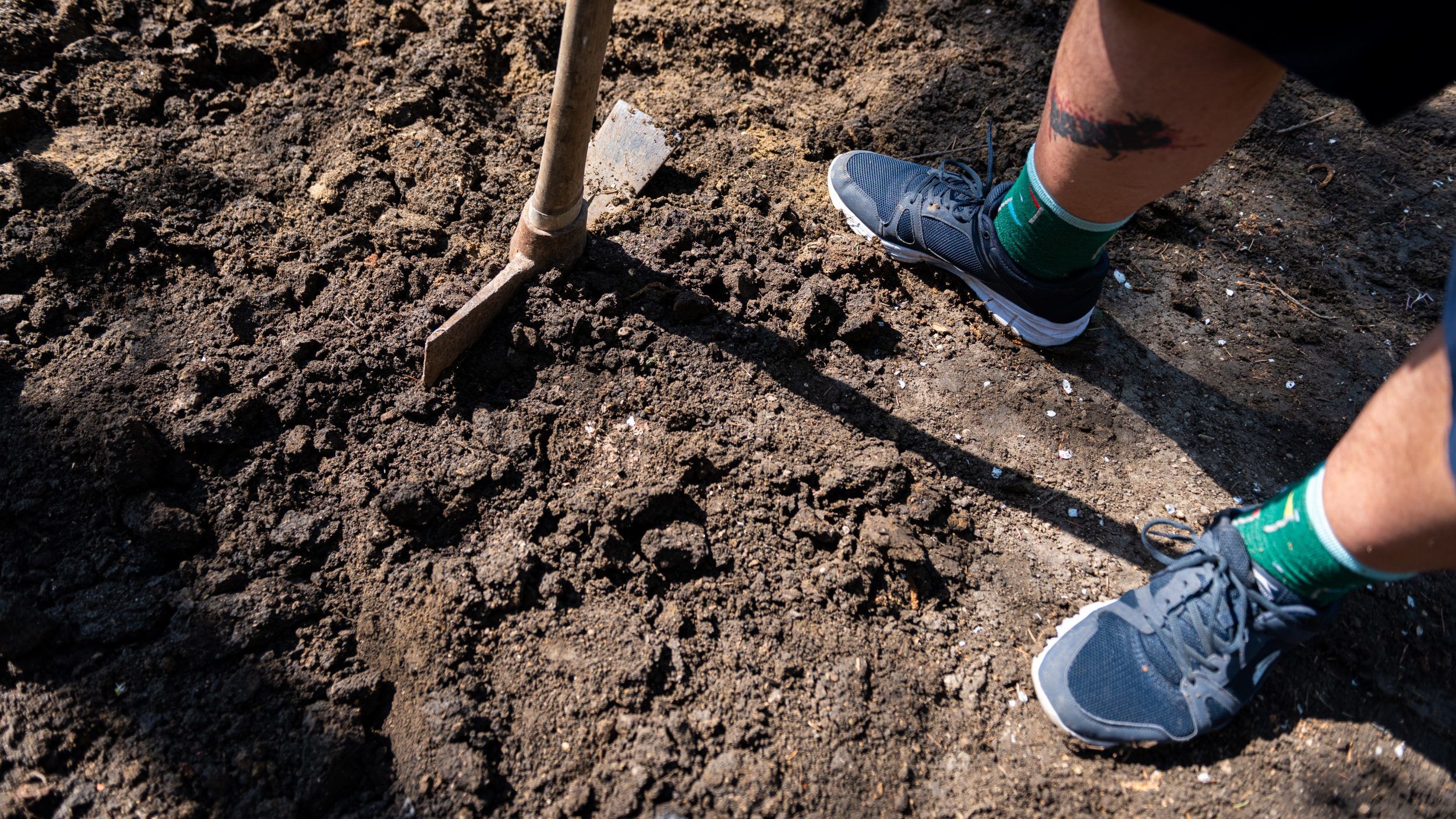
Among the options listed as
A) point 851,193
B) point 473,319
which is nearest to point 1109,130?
point 851,193

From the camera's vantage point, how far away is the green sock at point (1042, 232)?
6.18 ft

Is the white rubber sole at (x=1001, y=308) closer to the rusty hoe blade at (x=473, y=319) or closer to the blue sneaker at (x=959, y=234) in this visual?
the blue sneaker at (x=959, y=234)

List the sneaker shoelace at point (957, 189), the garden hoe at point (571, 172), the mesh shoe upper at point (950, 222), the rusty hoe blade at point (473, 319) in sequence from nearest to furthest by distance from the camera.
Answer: the garden hoe at point (571, 172) < the rusty hoe blade at point (473, 319) < the mesh shoe upper at point (950, 222) < the sneaker shoelace at point (957, 189)

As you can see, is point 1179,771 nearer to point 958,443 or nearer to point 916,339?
point 958,443

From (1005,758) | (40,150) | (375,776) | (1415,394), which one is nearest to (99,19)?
(40,150)

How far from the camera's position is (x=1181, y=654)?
5.22 ft

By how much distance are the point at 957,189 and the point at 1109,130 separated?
0.64 metres

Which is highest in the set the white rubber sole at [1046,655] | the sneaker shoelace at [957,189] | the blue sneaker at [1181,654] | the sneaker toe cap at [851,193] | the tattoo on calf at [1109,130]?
the tattoo on calf at [1109,130]

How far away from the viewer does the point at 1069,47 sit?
1654 mm

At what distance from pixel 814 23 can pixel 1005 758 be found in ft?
7.88

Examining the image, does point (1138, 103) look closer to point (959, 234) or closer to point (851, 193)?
point (959, 234)

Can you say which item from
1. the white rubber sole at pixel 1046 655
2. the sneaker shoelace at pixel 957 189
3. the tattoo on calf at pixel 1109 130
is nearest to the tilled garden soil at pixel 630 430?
the white rubber sole at pixel 1046 655

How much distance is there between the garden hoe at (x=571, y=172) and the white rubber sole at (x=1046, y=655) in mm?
1494

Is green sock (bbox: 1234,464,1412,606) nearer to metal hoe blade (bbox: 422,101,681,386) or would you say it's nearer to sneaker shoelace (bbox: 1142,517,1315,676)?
sneaker shoelace (bbox: 1142,517,1315,676)
